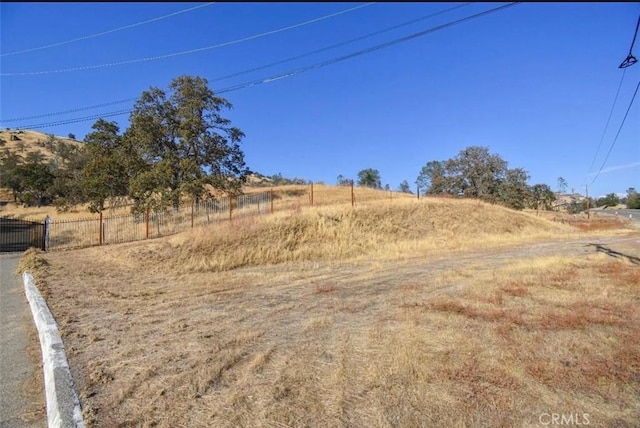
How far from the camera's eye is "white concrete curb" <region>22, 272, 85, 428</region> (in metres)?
3.52

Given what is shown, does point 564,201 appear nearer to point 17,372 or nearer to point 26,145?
point 26,145

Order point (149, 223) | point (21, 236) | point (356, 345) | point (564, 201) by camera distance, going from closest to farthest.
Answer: point (356, 345) → point (149, 223) → point (21, 236) → point (564, 201)

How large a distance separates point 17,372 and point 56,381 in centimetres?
121

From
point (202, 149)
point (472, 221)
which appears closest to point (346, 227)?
point (472, 221)

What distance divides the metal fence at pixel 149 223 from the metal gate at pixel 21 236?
47cm

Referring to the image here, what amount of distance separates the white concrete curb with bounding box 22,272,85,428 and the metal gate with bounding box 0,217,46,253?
17.8m

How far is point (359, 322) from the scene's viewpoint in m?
6.88

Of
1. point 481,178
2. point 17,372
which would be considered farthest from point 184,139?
point 481,178

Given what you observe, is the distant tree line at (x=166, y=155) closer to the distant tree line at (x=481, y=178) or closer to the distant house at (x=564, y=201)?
the distant tree line at (x=481, y=178)

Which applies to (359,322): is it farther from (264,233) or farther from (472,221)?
(472,221)

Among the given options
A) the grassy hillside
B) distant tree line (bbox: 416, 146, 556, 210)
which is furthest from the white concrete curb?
the grassy hillside

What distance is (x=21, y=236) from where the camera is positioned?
24.9 meters

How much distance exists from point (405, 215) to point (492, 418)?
2235 cm

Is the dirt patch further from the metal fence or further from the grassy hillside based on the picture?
the grassy hillside
